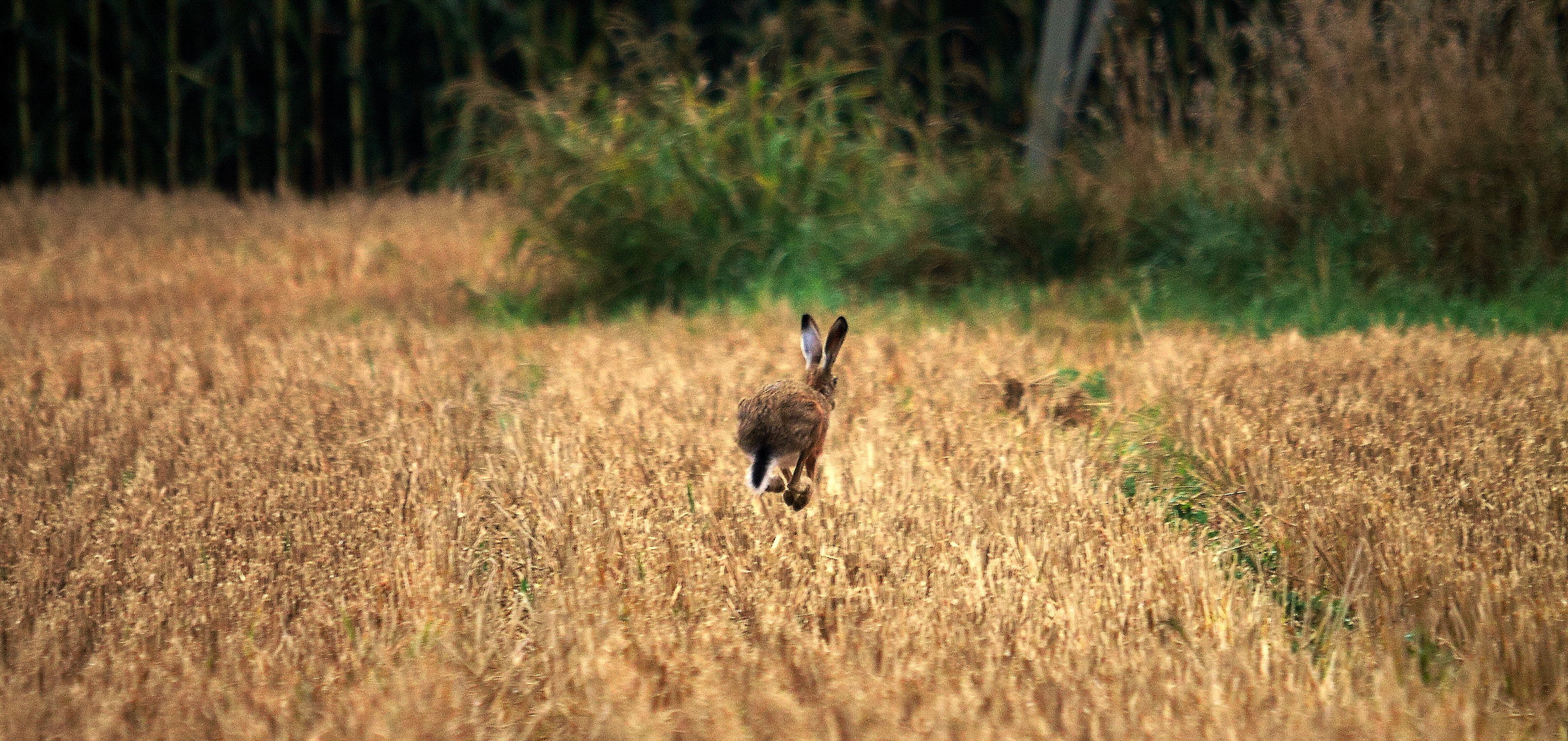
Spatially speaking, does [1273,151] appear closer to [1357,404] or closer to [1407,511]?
[1357,404]

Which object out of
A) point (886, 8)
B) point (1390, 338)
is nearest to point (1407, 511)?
point (1390, 338)

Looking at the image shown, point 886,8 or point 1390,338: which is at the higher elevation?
point 886,8

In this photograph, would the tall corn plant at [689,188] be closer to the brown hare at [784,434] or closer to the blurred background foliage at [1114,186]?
the blurred background foliage at [1114,186]

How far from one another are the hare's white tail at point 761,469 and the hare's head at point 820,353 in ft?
1.47

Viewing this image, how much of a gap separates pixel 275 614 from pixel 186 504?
73cm

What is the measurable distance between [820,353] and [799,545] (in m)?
0.67

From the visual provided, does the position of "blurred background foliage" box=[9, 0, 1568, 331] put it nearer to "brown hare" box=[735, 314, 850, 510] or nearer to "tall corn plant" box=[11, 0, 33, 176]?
"brown hare" box=[735, 314, 850, 510]

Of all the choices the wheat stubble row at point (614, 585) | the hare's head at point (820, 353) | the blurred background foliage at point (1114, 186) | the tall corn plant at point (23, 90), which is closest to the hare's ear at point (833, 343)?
the hare's head at point (820, 353)

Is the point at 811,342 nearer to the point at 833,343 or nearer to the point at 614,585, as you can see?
the point at 833,343

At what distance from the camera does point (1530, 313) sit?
5152 mm

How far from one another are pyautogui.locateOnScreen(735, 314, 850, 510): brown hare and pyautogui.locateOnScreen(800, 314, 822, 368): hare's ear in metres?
0.17

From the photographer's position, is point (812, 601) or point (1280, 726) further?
point (812, 601)

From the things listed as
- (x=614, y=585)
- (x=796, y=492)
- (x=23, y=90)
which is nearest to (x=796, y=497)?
(x=796, y=492)

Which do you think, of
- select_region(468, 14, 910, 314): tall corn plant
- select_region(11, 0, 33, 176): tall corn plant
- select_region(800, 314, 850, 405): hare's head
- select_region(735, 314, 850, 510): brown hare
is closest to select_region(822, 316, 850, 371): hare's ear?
select_region(800, 314, 850, 405): hare's head
